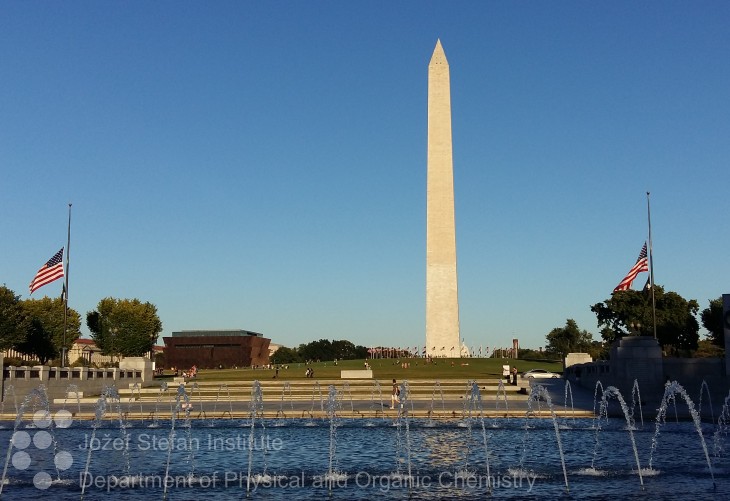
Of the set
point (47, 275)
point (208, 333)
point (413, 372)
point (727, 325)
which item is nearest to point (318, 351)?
point (208, 333)

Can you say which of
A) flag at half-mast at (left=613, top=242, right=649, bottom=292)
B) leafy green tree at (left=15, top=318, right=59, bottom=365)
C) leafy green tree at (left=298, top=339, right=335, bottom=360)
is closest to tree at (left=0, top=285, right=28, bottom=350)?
leafy green tree at (left=15, top=318, right=59, bottom=365)

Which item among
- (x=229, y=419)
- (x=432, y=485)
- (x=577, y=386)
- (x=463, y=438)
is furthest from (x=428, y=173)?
(x=432, y=485)

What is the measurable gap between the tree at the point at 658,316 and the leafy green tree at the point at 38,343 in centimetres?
6403

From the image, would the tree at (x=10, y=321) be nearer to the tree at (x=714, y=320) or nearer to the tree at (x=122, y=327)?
the tree at (x=122, y=327)

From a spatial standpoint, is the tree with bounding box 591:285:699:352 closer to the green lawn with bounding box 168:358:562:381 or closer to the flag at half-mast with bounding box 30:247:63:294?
the green lawn with bounding box 168:358:562:381

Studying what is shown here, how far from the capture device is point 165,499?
14.4m

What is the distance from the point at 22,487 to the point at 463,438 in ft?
39.5

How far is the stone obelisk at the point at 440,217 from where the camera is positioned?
7388 centimetres

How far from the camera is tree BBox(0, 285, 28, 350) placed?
251 feet

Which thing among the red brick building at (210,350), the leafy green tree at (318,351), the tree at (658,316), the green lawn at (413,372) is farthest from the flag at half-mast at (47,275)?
the leafy green tree at (318,351)

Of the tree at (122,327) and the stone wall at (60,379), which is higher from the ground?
the tree at (122,327)

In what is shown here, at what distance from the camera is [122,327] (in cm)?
10769

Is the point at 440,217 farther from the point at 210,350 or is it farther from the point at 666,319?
the point at 210,350

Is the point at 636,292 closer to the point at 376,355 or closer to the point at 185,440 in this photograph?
the point at 376,355
